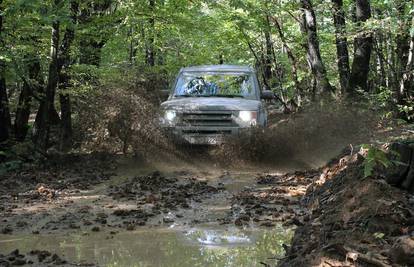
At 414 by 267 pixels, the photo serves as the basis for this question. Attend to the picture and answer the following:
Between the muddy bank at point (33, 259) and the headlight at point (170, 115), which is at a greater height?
the headlight at point (170, 115)

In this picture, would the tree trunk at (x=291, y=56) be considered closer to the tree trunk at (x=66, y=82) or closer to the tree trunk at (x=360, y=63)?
the tree trunk at (x=360, y=63)

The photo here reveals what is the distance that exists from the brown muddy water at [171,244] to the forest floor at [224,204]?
5cm

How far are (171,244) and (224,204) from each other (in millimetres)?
1953

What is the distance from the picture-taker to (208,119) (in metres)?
10.4

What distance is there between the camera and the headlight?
10516mm

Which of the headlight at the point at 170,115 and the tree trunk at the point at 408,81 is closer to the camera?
the headlight at the point at 170,115

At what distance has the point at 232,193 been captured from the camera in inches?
313

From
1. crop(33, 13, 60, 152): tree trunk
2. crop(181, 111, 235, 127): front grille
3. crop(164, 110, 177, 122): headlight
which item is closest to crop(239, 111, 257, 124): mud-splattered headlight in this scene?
crop(181, 111, 235, 127): front grille

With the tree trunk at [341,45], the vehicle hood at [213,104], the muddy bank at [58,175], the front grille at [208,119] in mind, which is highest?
the tree trunk at [341,45]

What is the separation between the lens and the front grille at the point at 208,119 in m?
10.4

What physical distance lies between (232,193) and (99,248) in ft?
10.1

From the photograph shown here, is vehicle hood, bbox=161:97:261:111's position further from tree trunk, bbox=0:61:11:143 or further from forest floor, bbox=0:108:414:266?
tree trunk, bbox=0:61:11:143

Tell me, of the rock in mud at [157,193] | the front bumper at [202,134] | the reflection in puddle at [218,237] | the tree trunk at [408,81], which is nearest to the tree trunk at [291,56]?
the tree trunk at [408,81]

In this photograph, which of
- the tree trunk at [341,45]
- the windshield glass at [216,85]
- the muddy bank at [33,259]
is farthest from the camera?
the tree trunk at [341,45]
